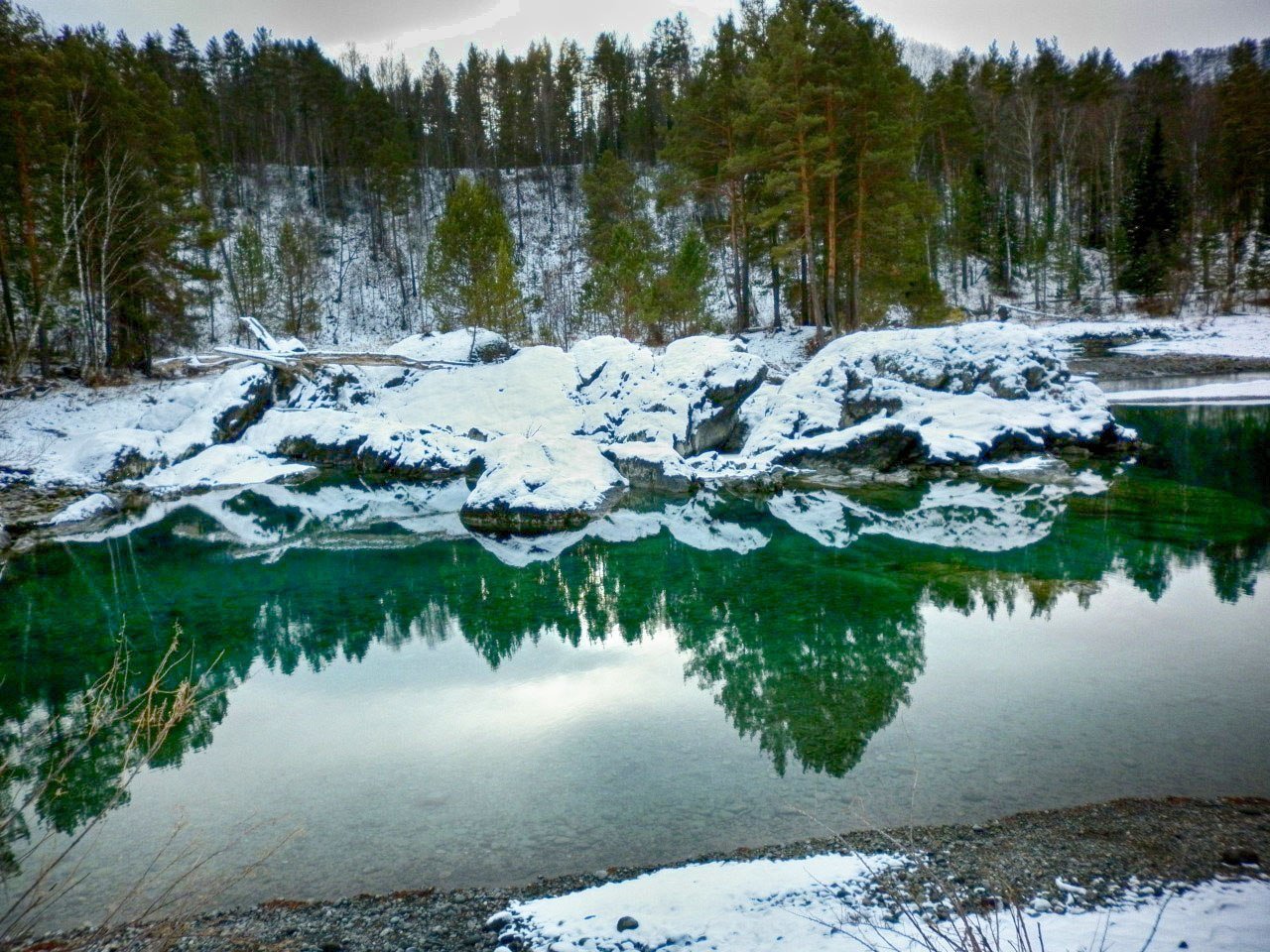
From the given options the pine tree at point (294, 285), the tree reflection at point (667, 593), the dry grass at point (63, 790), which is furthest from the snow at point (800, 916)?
the pine tree at point (294, 285)

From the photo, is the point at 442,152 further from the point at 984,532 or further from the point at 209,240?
the point at 984,532

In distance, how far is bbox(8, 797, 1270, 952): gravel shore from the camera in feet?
13.7

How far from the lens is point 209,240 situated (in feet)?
86.9

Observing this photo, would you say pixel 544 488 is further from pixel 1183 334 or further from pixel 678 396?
pixel 1183 334

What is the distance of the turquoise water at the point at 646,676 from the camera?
5.56 metres

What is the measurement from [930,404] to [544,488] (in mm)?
11044

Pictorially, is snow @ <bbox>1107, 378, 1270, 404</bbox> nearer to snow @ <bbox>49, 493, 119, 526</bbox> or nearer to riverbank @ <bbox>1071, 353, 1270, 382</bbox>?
riverbank @ <bbox>1071, 353, 1270, 382</bbox>

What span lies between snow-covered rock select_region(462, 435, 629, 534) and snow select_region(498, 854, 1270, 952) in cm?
1107

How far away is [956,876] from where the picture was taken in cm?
434

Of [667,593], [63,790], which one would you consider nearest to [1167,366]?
[667,593]

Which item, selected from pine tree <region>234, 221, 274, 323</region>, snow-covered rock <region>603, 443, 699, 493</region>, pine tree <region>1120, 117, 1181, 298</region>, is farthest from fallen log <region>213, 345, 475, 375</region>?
pine tree <region>1120, 117, 1181, 298</region>

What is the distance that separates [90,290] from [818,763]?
26581mm

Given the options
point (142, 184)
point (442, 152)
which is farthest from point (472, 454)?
point (442, 152)

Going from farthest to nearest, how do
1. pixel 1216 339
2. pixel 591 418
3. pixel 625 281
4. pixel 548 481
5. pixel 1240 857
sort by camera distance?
pixel 1216 339 → pixel 625 281 → pixel 591 418 → pixel 548 481 → pixel 1240 857
